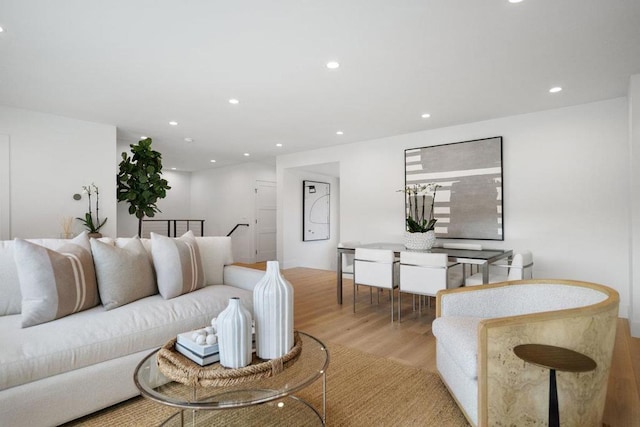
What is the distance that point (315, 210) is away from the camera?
25.3ft

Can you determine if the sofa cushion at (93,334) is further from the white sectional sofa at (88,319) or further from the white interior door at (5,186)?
the white interior door at (5,186)

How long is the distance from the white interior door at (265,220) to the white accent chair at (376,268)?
15.4 feet

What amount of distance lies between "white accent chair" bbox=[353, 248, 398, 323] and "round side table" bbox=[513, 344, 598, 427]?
2189mm

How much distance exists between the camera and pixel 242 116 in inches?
175

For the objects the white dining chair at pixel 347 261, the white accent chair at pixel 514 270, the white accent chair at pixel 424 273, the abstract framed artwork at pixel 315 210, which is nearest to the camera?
the white accent chair at pixel 514 270

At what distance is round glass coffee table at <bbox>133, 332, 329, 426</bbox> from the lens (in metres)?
1.29

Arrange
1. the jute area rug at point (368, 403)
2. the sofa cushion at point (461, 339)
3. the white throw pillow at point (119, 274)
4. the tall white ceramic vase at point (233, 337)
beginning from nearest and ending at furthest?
1. the tall white ceramic vase at point (233, 337)
2. the sofa cushion at point (461, 339)
3. the jute area rug at point (368, 403)
4. the white throw pillow at point (119, 274)

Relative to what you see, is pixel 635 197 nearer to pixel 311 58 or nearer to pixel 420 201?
pixel 420 201

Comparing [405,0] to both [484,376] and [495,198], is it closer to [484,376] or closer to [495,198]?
[484,376]

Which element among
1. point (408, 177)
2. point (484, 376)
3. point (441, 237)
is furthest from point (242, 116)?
point (484, 376)

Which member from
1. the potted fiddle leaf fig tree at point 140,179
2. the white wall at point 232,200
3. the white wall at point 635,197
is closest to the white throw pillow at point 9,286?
the potted fiddle leaf fig tree at point 140,179

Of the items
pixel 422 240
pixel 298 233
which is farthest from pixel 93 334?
pixel 298 233

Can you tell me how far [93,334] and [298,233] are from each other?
222 inches

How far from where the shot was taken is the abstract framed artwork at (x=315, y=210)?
296 inches
